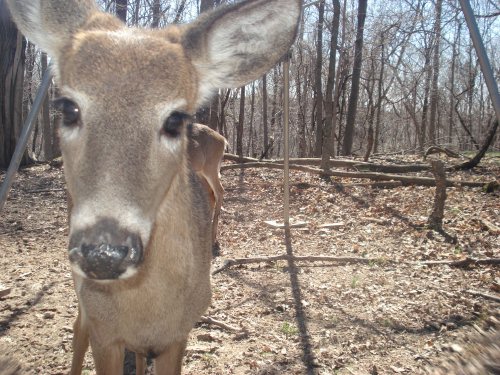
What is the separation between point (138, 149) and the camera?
88.7 inches

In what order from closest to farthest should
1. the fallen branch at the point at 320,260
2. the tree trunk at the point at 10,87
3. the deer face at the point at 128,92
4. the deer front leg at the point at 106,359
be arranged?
the deer face at the point at 128,92 → the deer front leg at the point at 106,359 → the fallen branch at the point at 320,260 → the tree trunk at the point at 10,87

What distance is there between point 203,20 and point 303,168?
9957 mm

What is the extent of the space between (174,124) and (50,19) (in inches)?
→ 51.3

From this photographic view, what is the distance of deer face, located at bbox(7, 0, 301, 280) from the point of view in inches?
78.7

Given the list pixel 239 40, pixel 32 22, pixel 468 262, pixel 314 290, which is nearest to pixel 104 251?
pixel 239 40

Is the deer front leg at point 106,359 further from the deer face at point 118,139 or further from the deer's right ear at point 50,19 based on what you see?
the deer's right ear at point 50,19

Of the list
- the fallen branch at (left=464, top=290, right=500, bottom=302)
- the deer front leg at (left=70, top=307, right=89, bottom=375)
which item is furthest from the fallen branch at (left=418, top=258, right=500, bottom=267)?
the deer front leg at (left=70, top=307, right=89, bottom=375)

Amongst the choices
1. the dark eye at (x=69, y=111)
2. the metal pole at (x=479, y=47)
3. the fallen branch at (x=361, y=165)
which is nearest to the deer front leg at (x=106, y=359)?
the dark eye at (x=69, y=111)

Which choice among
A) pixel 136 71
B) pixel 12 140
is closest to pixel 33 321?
pixel 136 71

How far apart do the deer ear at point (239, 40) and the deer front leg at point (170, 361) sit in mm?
1838

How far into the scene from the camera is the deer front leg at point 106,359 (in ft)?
9.98

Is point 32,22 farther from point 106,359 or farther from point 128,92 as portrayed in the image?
point 106,359

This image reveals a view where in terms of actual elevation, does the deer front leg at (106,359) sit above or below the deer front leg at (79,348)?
above

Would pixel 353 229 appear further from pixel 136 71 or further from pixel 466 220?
pixel 136 71
